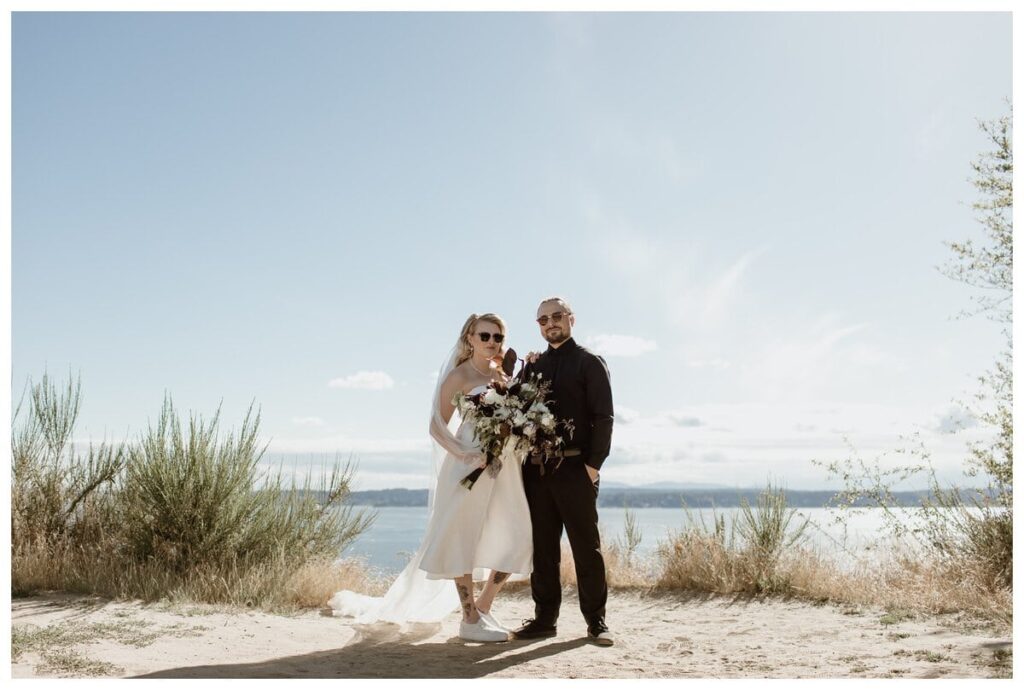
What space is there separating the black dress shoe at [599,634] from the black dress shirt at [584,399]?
1170 millimetres

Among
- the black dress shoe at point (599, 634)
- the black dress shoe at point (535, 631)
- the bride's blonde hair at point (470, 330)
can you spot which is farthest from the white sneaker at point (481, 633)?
the bride's blonde hair at point (470, 330)

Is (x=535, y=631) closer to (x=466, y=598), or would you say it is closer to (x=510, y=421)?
(x=466, y=598)

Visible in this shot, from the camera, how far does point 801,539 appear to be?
9109mm

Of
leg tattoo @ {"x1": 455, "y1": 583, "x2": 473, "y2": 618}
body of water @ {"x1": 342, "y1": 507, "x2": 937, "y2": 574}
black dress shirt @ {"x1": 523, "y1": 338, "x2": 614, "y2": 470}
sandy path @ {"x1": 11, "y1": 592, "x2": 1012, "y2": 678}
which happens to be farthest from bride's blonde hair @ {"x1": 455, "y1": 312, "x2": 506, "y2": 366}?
body of water @ {"x1": 342, "y1": 507, "x2": 937, "y2": 574}

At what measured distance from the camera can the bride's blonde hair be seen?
244 inches

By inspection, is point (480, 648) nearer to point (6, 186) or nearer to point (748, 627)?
point (748, 627)

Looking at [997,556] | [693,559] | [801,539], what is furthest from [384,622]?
[997,556]

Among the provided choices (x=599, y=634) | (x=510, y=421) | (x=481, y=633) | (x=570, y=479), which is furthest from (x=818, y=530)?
(x=510, y=421)

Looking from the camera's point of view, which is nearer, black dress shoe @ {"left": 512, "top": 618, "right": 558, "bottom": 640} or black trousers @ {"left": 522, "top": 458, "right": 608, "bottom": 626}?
black trousers @ {"left": 522, "top": 458, "right": 608, "bottom": 626}

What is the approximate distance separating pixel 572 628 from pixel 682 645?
983 millimetres

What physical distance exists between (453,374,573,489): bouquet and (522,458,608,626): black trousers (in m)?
0.27

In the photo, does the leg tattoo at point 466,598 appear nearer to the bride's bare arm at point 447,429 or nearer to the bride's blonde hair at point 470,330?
the bride's bare arm at point 447,429

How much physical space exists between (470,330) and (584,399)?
987mm

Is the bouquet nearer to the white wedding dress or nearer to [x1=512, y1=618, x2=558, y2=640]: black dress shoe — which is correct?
the white wedding dress
